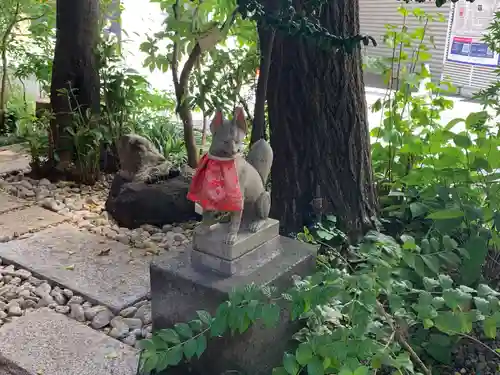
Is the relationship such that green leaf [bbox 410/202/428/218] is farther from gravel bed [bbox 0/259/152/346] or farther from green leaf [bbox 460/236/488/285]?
gravel bed [bbox 0/259/152/346]

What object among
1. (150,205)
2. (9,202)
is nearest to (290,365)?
(150,205)

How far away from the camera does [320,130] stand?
2139 millimetres

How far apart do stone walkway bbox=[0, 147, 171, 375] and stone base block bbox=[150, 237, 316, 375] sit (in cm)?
30

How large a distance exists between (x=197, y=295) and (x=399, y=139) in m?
1.48

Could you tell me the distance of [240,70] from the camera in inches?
117

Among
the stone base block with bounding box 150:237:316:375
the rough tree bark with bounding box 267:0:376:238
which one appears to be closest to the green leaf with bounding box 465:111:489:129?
the rough tree bark with bounding box 267:0:376:238

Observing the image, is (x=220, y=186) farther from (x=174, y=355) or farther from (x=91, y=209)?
(x=91, y=209)

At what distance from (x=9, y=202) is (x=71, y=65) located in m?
0.98

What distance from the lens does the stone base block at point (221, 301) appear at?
141cm

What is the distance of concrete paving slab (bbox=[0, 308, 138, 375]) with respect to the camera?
163cm

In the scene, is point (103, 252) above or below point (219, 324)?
below

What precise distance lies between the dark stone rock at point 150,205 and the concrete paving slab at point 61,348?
95 centimetres

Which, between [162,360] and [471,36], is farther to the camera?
[471,36]

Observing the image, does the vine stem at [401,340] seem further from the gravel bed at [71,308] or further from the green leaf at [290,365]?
the gravel bed at [71,308]
